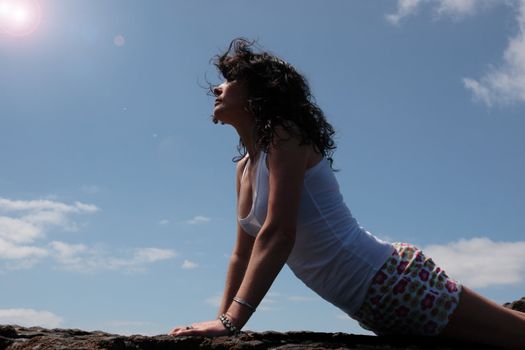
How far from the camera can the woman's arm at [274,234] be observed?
3.84m

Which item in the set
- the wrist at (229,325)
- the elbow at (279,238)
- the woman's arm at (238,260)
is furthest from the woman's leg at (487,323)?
the woman's arm at (238,260)

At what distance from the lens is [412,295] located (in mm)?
4109

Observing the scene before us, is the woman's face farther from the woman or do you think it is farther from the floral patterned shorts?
the floral patterned shorts

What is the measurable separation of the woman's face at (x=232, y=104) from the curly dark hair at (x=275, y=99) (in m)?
0.05

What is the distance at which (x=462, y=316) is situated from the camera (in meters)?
4.12

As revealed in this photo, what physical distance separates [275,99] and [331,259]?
121cm

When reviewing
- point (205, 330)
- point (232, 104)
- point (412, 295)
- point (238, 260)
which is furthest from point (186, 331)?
point (232, 104)

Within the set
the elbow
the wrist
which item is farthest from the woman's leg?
the wrist

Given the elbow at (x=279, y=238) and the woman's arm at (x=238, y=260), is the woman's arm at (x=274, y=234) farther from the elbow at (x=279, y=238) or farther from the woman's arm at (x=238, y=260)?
the woman's arm at (x=238, y=260)

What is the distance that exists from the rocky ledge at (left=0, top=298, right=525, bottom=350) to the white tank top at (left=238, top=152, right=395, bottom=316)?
313 millimetres

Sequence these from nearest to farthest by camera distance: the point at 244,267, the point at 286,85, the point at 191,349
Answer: the point at 191,349
the point at 286,85
the point at 244,267

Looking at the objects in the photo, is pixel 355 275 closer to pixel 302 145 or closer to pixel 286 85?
pixel 302 145

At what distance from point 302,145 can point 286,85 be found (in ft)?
2.14

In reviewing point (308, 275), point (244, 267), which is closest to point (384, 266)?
point (308, 275)
